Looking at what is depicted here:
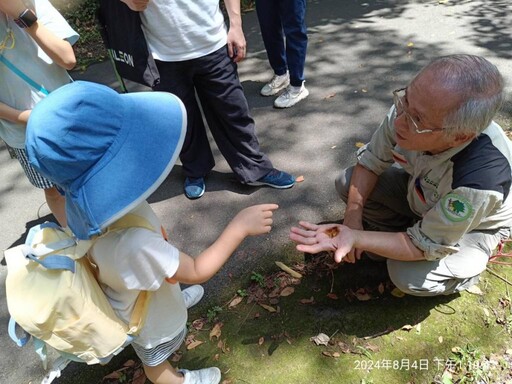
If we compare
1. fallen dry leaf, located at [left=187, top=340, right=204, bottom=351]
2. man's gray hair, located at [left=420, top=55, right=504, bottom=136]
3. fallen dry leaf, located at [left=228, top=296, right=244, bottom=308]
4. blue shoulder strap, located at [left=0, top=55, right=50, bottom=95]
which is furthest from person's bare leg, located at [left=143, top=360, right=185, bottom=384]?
man's gray hair, located at [left=420, top=55, right=504, bottom=136]

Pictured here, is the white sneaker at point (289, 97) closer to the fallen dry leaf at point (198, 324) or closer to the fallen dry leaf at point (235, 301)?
the fallen dry leaf at point (235, 301)

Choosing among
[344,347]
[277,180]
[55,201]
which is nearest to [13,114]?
[55,201]

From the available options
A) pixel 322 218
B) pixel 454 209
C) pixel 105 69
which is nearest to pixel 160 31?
pixel 322 218

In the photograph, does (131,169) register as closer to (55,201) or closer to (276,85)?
(55,201)

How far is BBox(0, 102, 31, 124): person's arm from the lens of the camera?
2127mm

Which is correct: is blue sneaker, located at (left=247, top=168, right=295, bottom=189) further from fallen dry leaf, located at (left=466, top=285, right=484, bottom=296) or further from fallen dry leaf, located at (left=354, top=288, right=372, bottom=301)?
fallen dry leaf, located at (left=466, top=285, right=484, bottom=296)

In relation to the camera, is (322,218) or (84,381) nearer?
(84,381)

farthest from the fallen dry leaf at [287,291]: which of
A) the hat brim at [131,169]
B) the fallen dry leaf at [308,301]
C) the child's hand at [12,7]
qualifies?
the child's hand at [12,7]

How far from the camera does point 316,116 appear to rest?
3854 millimetres

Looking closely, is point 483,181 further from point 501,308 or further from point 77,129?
point 77,129

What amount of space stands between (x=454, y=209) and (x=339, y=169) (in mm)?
1497

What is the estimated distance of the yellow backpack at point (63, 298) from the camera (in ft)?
4.46

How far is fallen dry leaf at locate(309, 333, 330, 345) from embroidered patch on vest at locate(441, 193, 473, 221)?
0.85 metres

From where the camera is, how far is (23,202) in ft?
11.1
